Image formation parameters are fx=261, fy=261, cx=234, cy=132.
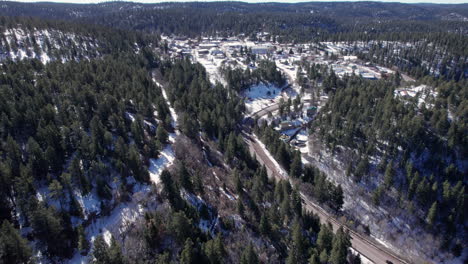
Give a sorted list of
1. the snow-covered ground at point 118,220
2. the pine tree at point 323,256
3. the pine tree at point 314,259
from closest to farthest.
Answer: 1. the pine tree at point 314,259
2. the pine tree at point 323,256
3. the snow-covered ground at point 118,220

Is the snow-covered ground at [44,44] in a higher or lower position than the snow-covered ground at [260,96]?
higher

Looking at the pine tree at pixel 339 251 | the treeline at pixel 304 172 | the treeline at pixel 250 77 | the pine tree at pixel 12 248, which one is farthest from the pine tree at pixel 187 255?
the treeline at pixel 250 77

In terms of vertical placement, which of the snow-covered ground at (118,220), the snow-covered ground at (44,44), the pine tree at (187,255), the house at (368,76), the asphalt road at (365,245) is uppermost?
the snow-covered ground at (44,44)

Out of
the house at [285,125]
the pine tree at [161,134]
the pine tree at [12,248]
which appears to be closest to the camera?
the pine tree at [12,248]

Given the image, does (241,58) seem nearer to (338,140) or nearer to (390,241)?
(338,140)

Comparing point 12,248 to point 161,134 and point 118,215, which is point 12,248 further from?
point 161,134

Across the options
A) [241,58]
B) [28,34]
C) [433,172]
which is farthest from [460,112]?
[28,34]

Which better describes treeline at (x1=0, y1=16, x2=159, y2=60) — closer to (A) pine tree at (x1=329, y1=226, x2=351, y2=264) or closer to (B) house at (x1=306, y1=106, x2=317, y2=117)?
(B) house at (x1=306, y1=106, x2=317, y2=117)

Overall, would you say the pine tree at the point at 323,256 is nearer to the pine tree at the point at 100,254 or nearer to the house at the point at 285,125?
the pine tree at the point at 100,254

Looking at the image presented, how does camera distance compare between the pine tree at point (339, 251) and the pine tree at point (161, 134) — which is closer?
the pine tree at point (339, 251)
